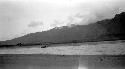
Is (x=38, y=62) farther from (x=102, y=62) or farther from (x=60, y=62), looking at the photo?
(x=102, y=62)

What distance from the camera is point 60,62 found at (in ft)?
25.6

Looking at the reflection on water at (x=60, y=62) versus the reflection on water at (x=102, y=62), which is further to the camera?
the reflection on water at (x=60, y=62)

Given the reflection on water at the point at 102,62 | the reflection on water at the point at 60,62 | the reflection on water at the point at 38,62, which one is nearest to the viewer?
the reflection on water at the point at 102,62

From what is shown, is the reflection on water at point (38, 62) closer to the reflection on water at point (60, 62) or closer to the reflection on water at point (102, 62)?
the reflection on water at point (60, 62)

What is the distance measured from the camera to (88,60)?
7.14 m

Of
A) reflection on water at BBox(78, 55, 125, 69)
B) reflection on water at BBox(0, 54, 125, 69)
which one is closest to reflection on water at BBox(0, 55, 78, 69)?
reflection on water at BBox(0, 54, 125, 69)

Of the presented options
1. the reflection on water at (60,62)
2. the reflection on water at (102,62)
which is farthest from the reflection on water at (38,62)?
the reflection on water at (102,62)

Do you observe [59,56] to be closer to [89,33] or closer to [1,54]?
[1,54]

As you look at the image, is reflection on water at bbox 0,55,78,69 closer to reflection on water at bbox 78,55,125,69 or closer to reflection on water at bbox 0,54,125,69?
reflection on water at bbox 0,54,125,69

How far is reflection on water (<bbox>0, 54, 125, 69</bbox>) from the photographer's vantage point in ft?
21.4

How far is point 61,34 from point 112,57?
15563 centimetres

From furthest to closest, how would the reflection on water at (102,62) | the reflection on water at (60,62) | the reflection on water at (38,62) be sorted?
the reflection on water at (38,62)
the reflection on water at (60,62)
the reflection on water at (102,62)

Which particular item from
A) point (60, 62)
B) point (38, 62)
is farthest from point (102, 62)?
point (38, 62)

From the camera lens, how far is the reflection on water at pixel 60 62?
654cm
